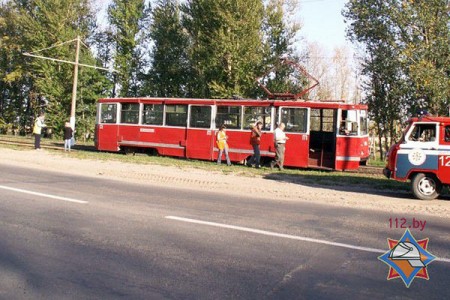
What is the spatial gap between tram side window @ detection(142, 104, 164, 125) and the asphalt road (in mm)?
13067

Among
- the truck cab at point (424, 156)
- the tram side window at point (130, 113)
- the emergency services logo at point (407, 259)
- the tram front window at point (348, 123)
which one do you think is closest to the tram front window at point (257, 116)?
the tram front window at point (348, 123)

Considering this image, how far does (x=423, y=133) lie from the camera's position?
12.1m

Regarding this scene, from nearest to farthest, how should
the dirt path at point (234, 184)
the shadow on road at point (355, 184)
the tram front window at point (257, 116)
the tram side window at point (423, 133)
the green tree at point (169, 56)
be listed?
1. the dirt path at point (234, 184)
2. the tram side window at point (423, 133)
3. the shadow on road at point (355, 184)
4. the tram front window at point (257, 116)
5. the green tree at point (169, 56)

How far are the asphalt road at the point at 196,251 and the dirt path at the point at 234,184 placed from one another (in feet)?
3.80

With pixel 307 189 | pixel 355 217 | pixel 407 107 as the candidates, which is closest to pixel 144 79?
pixel 407 107

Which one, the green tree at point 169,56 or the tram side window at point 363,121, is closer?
the tram side window at point 363,121

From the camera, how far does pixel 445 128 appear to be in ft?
39.0

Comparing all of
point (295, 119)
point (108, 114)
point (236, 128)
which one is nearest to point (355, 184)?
point (295, 119)

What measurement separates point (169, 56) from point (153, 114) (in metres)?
21.8

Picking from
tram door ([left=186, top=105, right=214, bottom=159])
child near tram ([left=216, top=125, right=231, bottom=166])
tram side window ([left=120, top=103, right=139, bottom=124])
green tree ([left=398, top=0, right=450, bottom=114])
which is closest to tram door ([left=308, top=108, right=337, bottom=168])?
child near tram ([left=216, top=125, right=231, bottom=166])

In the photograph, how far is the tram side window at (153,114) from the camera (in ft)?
77.2

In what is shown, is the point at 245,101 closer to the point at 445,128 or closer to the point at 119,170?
the point at 119,170

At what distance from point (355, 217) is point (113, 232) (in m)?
4.62

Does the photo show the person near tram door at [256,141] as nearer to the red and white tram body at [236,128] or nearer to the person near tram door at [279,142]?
the person near tram door at [279,142]
